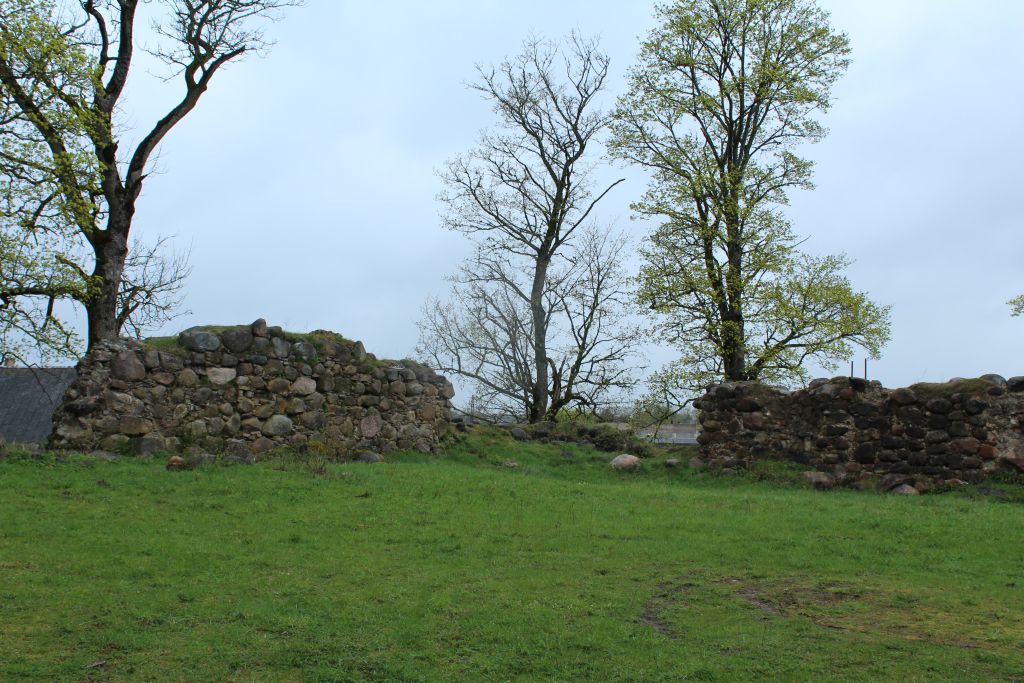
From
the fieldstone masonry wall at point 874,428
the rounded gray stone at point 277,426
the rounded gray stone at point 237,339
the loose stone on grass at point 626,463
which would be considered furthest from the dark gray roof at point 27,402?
the fieldstone masonry wall at point 874,428

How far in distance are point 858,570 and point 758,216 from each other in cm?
1769

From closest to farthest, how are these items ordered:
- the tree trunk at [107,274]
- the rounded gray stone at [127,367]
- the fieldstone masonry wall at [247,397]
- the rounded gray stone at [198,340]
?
1. the fieldstone masonry wall at [247,397]
2. the rounded gray stone at [127,367]
3. the rounded gray stone at [198,340]
4. the tree trunk at [107,274]

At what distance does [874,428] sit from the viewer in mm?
15656

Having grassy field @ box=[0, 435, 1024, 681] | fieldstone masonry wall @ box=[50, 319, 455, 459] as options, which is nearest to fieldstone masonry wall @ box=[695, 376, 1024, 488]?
grassy field @ box=[0, 435, 1024, 681]

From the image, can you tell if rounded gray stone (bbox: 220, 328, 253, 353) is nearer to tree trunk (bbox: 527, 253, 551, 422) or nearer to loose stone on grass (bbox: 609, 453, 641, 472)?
loose stone on grass (bbox: 609, 453, 641, 472)

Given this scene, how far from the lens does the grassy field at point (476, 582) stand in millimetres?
5660

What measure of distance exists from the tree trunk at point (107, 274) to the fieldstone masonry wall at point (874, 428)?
12.7 m

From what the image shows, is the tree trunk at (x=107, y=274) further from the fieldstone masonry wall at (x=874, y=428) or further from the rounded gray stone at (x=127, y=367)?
the fieldstone masonry wall at (x=874, y=428)

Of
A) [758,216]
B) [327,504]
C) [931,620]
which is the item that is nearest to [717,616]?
[931,620]

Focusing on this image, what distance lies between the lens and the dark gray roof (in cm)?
2459

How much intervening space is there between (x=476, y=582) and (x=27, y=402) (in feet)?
74.7

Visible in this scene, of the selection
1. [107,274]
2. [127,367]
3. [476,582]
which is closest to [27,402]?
[107,274]

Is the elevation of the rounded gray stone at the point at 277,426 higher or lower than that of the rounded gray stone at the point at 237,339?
lower

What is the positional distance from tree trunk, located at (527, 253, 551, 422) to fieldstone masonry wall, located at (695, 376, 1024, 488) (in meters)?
9.69
